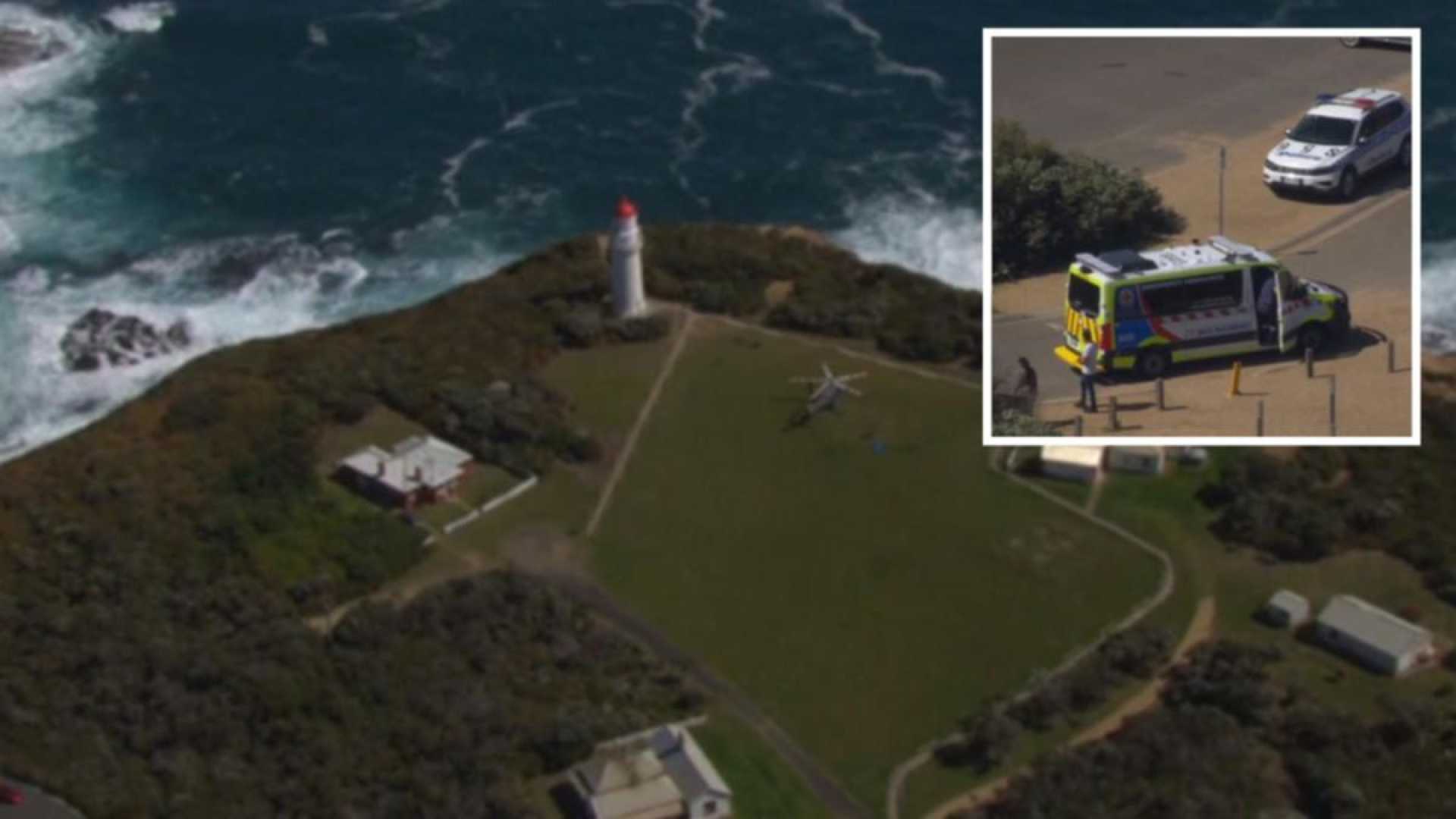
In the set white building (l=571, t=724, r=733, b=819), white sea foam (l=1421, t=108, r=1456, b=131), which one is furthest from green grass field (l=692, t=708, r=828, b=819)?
white sea foam (l=1421, t=108, r=1456, b=131)

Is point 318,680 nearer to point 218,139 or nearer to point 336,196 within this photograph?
point 336,196

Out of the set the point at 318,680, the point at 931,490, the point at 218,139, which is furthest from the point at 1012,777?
the point at 218,139

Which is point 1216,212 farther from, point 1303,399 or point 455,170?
point 455,170

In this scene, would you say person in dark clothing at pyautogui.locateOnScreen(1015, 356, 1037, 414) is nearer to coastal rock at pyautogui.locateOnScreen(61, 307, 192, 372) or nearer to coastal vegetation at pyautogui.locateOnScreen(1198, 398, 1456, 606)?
coastal vegetation at pyautogui.locateOnScreen(1198, 398, 1456, 606)

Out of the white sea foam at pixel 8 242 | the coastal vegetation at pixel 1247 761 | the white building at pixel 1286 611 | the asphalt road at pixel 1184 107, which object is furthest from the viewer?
the white sea foam at pixel 8 242

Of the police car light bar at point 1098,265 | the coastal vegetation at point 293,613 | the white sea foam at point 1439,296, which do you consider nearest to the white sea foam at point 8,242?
the coastal vegetation at point 293,613

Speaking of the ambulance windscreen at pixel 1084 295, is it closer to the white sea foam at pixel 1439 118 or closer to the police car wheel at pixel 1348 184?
the police car wheel at pixel 1348 184

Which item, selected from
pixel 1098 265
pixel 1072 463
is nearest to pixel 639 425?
pixel 1072 463
